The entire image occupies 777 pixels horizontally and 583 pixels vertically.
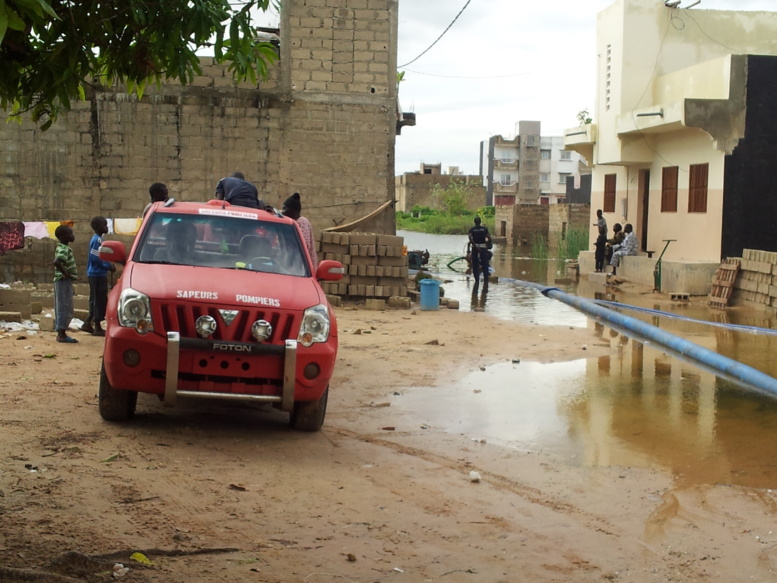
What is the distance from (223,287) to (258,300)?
0.31m

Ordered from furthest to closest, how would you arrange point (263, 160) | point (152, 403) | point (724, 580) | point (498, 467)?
point (263, 160) < point (152, 403) < point (498, 467) < point (724, 580)

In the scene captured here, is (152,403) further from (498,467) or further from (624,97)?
(624,97)

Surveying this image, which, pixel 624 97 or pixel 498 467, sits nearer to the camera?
pixel 498 467

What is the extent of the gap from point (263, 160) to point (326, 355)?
1094 centimetres

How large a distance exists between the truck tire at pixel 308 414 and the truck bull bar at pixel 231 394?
299mm

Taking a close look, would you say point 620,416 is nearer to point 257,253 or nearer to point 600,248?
point 257,253

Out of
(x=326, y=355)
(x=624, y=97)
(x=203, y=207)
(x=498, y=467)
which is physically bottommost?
(x=498, y=467)

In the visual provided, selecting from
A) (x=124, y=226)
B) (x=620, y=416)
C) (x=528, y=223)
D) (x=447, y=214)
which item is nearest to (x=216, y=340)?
(x=620, y=416)

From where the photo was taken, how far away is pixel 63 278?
10875 millimetres

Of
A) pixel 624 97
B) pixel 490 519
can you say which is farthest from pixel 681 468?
pixel 624 97

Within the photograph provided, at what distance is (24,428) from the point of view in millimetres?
6641

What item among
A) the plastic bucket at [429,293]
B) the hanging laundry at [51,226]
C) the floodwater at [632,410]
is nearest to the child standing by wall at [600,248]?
the plastic bucket at [429,293]

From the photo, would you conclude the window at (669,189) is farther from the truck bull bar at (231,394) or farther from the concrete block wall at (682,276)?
the truck bull bar at (231,394)

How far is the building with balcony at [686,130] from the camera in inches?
802
